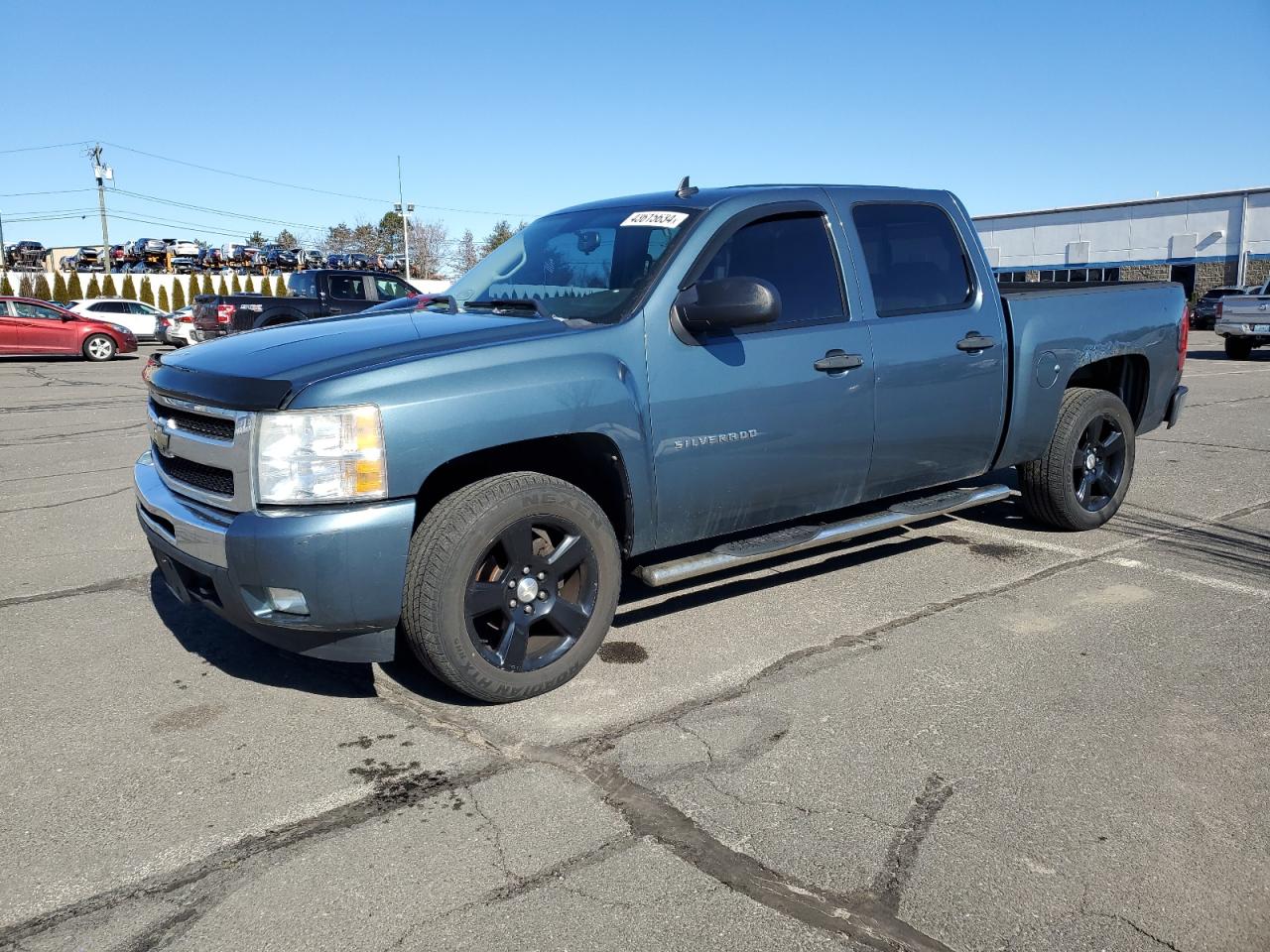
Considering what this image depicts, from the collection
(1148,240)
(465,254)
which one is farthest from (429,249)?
(1148,240)

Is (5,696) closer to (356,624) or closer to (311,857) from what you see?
(356,624)

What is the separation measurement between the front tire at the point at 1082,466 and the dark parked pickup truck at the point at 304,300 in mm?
14542

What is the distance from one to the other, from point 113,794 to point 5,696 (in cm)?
108

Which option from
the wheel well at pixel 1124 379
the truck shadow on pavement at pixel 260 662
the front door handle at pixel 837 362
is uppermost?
the front door handle at pixel 837 362

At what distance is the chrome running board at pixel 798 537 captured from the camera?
4.21 metres

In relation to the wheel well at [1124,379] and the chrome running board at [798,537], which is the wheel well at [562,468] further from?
the wheel well at [1124,379]

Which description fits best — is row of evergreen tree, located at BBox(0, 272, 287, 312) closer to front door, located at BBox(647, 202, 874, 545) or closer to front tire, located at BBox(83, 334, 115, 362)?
front tire, located at BBox(83, 334, 115, 362)

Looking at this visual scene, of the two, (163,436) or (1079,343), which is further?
(1079,343)

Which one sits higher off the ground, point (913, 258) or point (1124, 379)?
point (913, 258)

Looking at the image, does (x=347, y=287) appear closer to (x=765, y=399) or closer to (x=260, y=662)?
(x=260, y=662)

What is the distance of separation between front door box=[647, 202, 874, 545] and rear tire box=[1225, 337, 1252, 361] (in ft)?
66.8

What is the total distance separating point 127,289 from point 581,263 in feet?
182

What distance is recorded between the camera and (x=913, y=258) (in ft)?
17.2

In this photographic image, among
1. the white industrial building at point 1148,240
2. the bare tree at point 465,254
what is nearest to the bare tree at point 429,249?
the bare tree at point 465,254
